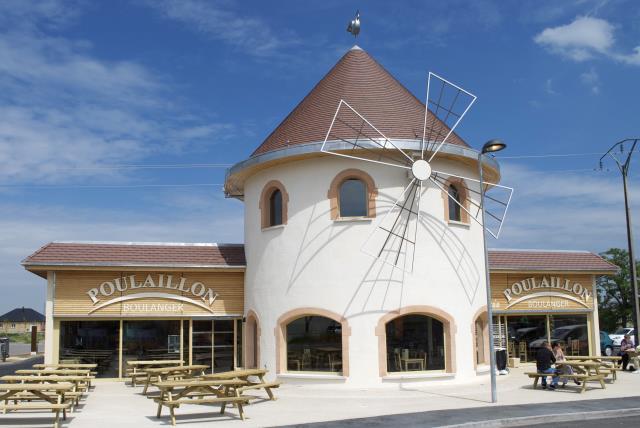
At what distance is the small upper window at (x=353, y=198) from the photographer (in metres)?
18.7


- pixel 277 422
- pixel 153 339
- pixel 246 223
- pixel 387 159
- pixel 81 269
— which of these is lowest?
pixel 277 422

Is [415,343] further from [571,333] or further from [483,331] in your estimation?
[571,333]

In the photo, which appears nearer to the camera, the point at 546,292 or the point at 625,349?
the point at 625,349

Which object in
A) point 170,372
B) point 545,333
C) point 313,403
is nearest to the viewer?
point 313,403

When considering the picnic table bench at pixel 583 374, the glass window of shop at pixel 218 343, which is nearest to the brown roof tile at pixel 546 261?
the picnic table bench at pixel 583 374

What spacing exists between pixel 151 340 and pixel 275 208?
5.55 metres

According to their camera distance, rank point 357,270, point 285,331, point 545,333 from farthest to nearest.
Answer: point 545,333 < point 285,331 < point 357,270

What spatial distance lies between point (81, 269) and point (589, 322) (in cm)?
1733

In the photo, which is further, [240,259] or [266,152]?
[240,259]

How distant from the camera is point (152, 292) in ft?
67.4

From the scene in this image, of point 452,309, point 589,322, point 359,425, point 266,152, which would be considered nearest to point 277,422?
point 359,425

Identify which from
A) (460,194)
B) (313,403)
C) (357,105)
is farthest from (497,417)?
(357,105)

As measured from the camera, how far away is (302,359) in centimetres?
1869

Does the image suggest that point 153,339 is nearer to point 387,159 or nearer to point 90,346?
point 90,346
